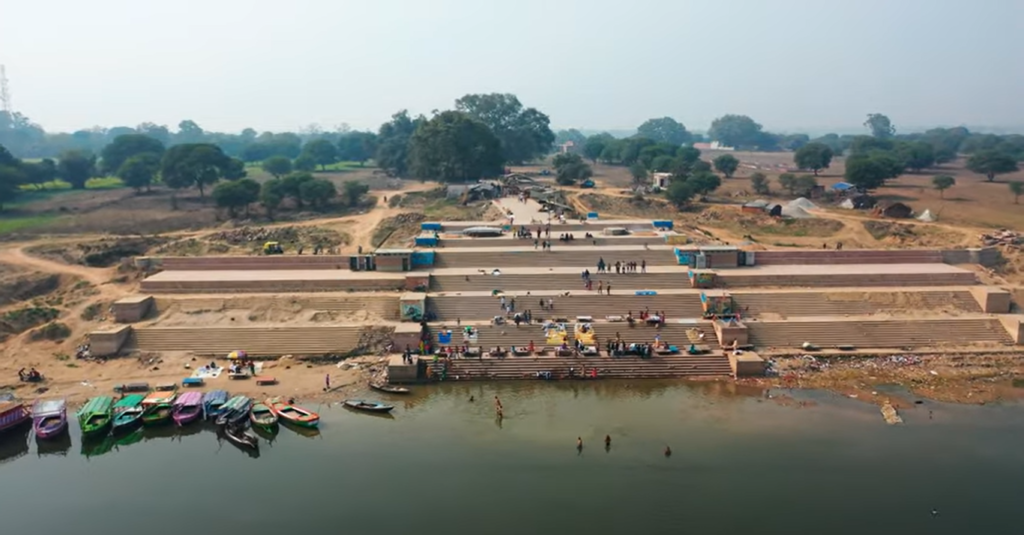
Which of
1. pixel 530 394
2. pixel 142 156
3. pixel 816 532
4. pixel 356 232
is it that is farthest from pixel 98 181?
pixel 816 532

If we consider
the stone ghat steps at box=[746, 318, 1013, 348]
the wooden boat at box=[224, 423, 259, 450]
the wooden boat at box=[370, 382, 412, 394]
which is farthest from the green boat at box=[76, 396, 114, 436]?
the stone ghat steps at box=[746, 318, 1013, 348]

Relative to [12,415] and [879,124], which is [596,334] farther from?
[879,124]

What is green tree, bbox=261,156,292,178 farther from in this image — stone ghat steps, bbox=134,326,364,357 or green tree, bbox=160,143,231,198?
stone ghat steps, bbox=134,326,364,357

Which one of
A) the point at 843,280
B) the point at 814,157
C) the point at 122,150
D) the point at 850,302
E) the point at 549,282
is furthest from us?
the point at 814,157

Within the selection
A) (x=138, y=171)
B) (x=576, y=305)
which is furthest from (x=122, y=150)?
(x=576, y=305)

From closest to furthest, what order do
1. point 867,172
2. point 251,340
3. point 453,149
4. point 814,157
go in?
point 251,340 < point 867,172 < point 453,149 < point 814,157
